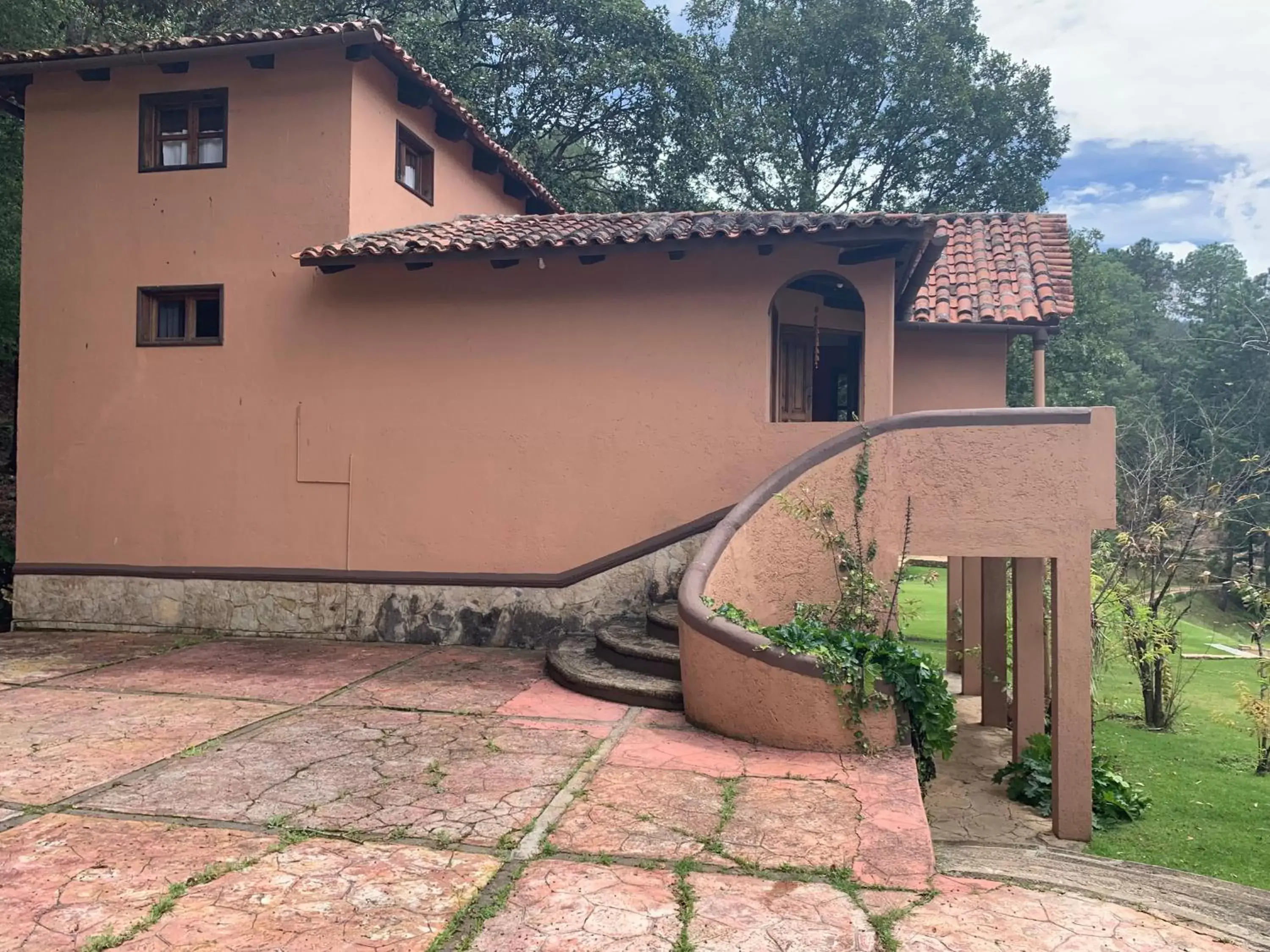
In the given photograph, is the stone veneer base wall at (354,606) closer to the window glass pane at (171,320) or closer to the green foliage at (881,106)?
the window glass pane at (171,320)

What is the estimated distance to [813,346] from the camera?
11328 mm

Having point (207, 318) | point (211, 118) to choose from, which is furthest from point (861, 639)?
point (211, 118)

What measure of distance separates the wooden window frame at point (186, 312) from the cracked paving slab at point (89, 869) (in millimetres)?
6565

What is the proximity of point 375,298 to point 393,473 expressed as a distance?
1.88m

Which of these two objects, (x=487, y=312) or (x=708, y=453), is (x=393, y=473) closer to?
(x=487, y=312)

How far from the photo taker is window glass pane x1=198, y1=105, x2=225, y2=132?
9.74 metres

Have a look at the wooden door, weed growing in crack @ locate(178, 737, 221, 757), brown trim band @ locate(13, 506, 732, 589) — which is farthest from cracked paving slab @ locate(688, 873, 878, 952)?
the wooden door

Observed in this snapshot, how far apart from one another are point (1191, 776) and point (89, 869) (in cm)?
904

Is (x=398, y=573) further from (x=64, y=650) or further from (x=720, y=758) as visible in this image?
(x=720, y=758)

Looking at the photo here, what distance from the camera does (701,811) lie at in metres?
4.39

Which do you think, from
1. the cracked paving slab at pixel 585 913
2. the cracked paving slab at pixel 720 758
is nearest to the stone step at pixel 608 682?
the cracked paving slab at pixel 720 758

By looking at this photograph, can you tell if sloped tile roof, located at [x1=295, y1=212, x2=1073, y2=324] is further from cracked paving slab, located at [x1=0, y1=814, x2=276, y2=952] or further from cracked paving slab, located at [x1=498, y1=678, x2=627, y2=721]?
Answer: cracked paving slab, located at [x1=0, y1=814, x2=276, y2=952]

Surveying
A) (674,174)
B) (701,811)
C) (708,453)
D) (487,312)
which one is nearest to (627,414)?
(708,453)

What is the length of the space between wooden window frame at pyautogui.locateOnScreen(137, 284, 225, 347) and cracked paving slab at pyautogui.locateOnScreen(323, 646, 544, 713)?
14.3 feet
